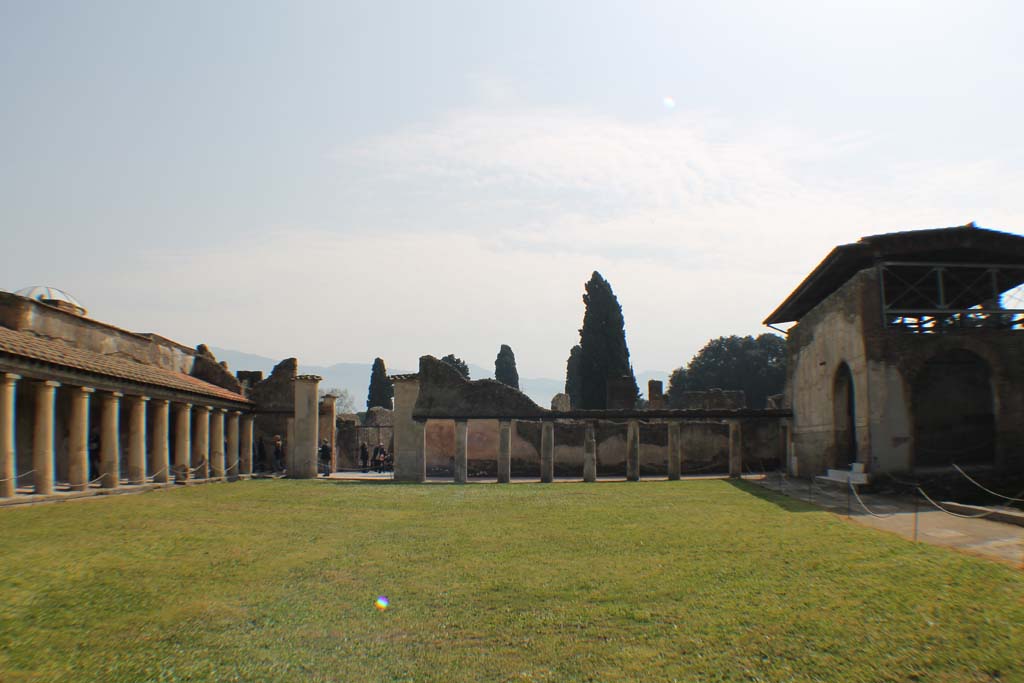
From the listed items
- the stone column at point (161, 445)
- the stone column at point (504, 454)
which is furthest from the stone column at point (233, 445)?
the stone column at point (504, 454)

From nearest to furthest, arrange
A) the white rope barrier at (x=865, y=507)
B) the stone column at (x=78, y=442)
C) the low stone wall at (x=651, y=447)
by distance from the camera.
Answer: the white rope barrier at (x=865, y=507) < the stone column at (x=78, y=442) < the low stone wall at (x=651, y=447)

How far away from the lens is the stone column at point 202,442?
26.9 m

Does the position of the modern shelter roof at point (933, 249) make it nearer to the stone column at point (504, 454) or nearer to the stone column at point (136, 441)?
the stone column at point (504, 454)

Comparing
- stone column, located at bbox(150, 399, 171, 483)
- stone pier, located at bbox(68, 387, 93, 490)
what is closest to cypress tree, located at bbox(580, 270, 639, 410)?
stone column, located at bbox(150, 399, 171, 483)

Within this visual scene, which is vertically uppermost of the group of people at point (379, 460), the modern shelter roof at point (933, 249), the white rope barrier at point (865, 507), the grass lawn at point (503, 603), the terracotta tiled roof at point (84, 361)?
the modern shelter roof at point (933, 249)

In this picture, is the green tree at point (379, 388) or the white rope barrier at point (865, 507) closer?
the white rope barrier at point (865, 507)

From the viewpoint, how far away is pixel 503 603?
320 inches

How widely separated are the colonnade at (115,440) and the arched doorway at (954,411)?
21105 mm

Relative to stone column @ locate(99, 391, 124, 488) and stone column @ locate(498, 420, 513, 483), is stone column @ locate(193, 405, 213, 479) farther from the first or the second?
stone column @ locate(498, 420, 513, 483)

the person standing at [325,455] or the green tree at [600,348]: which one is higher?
the green tree at [600,348]

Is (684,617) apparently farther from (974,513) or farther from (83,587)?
(974,513)

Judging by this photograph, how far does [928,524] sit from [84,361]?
19.2 meters

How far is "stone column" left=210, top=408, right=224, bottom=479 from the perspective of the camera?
91.2 feet

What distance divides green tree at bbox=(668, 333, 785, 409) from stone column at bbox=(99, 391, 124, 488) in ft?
141
